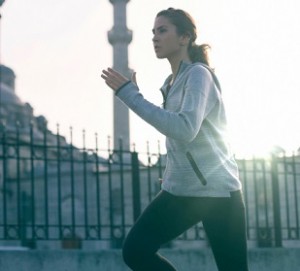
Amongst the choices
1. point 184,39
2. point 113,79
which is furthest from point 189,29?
point 113,79

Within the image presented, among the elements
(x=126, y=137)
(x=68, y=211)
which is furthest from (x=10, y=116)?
(x=68, y=211)

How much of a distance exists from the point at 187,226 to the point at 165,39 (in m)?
0.84

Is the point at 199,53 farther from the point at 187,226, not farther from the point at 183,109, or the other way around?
the point at 187,226

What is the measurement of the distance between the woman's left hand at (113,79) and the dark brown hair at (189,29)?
0.39m

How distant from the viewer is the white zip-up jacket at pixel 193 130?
3.05 m

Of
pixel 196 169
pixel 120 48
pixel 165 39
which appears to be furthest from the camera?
pixel 120 48

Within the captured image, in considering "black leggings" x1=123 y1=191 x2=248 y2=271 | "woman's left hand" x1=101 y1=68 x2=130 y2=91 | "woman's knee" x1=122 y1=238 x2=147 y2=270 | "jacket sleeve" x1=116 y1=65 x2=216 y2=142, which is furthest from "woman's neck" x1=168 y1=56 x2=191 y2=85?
"woman's knee" x1=122 y1=238 x2=147 y2=270

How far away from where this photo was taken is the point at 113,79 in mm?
3160

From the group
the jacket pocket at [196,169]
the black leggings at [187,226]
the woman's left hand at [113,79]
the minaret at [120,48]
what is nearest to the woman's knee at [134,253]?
the black leggings at [187,226]

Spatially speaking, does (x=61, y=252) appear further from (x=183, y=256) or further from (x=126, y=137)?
(x=126, y=137)

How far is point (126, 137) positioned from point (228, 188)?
118 ft

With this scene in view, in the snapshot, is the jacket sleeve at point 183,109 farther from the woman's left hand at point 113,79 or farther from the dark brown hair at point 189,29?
the dark brown hair at point 189,29

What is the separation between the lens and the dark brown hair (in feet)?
11.0

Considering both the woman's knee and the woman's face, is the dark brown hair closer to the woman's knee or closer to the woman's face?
the woman's face
